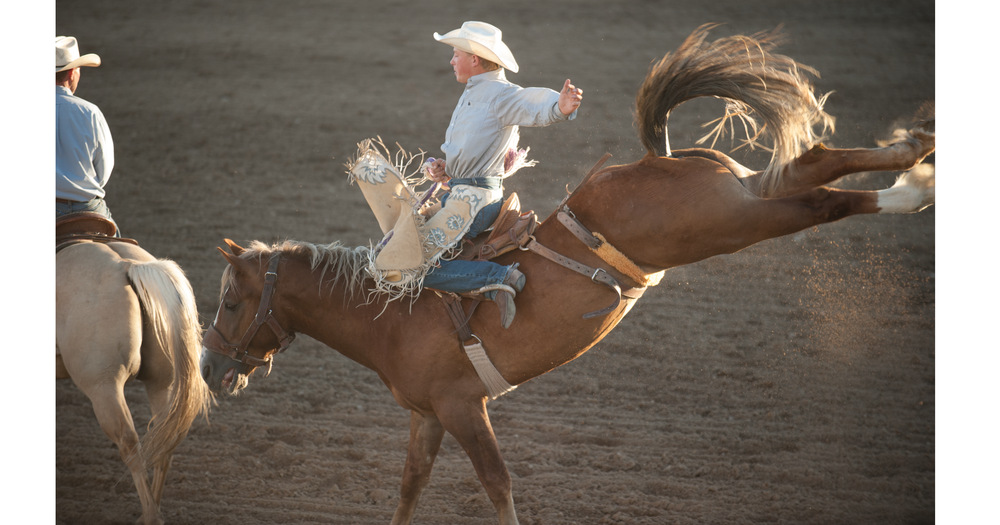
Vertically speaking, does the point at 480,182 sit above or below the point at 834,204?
above

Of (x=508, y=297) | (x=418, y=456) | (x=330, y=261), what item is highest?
(x=330, y=261)

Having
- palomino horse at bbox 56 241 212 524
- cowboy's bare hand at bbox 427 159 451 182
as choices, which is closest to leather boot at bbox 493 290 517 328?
cowboy's bare hand at bbox 427 159 451 182

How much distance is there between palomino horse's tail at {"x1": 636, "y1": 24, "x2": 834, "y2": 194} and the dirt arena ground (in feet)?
1.19

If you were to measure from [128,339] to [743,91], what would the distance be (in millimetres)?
2738

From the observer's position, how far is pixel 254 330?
321 centimetres

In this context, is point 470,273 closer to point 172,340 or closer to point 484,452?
point 484,452

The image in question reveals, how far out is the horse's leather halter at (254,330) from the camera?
10.5 ft

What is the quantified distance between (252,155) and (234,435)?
4421mm

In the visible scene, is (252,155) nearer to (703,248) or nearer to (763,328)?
(763,328)

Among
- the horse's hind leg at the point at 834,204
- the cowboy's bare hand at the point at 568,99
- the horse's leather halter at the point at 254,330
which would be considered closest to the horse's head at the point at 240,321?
the horse's leather halter at the point at 254,330

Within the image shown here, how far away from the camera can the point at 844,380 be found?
5031 millimetres

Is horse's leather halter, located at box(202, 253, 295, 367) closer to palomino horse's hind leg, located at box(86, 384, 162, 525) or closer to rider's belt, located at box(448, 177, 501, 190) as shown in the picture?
palomino horse's hind leg, located at box(86, 384, 162, 525)

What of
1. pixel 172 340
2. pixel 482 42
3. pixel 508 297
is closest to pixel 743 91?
pixel 482 42

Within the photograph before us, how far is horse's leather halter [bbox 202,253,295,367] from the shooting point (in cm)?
320
